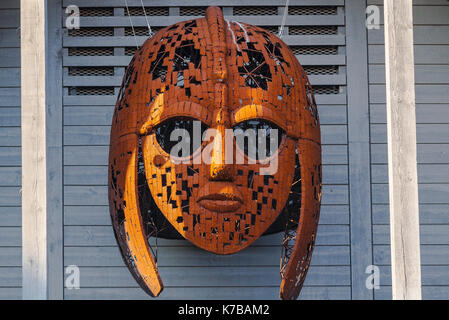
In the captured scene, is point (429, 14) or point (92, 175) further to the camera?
point (429, 14)

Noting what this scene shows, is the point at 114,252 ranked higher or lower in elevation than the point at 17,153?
lower

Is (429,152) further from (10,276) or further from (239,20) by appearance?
(10,276)

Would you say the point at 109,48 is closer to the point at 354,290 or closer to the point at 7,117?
the point at 7,117

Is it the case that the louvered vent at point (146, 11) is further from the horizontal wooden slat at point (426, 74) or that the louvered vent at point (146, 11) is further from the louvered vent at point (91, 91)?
the horizontal wooden slat at point (426, 74)

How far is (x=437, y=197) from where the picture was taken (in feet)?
17.8

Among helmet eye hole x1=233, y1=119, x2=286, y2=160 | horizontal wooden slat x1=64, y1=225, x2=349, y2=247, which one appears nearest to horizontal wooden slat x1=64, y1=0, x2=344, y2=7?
helmet eye hole x1=233, y1=119, x2=286, y2=160

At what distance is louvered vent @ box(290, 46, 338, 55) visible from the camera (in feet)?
18.2

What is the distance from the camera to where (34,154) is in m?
3.24

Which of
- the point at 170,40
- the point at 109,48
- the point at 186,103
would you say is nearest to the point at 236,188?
the point at 186,103

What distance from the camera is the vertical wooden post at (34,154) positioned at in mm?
3205

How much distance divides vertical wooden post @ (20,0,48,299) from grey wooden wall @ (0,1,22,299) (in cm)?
217

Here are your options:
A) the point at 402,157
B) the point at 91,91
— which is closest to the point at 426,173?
the point at 402,157

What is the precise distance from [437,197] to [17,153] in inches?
135

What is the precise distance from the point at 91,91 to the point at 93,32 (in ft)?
1.62
